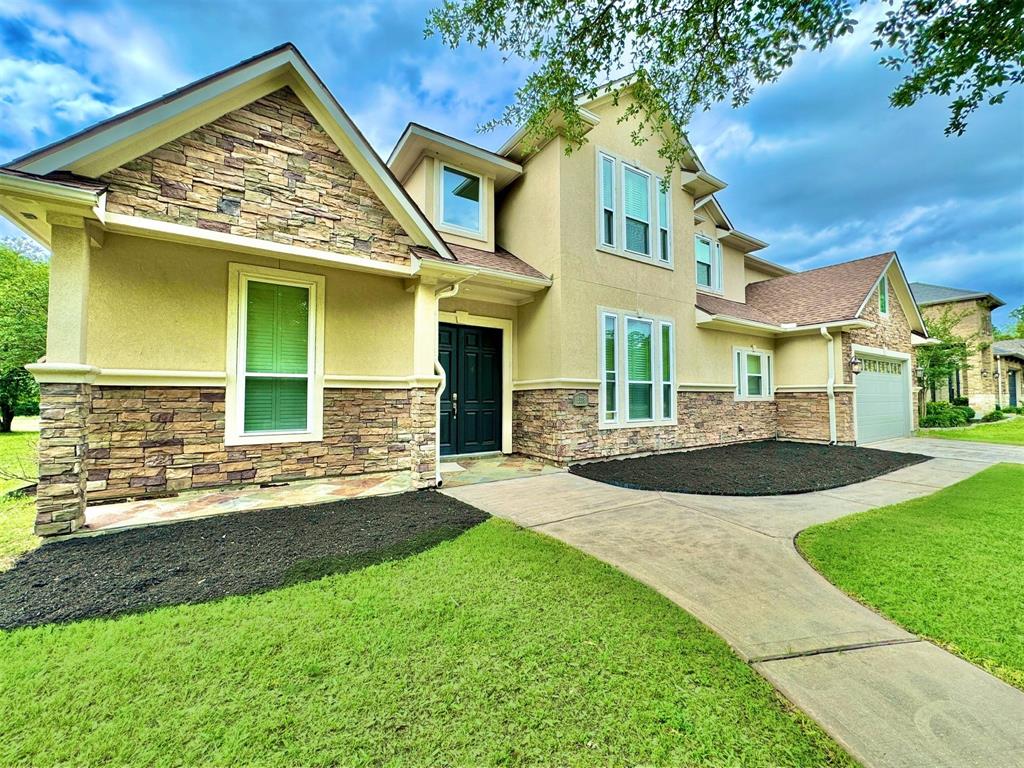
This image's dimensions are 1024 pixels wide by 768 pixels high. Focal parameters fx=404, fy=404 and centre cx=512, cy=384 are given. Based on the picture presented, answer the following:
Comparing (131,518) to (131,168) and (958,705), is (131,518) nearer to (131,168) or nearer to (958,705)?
(131,168)

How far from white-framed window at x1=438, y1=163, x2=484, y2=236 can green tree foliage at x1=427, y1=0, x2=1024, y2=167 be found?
3.58 metres

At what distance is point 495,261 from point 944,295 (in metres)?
32.7

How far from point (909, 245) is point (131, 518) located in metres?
59.3

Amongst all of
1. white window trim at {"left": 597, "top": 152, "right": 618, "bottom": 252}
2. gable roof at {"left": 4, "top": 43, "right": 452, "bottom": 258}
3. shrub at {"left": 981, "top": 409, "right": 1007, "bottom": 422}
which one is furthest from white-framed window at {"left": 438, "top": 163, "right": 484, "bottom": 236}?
shrub at {"left": 981, "top": 409, "right": 1007, "bottom": 422}

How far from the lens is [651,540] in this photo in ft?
13.5

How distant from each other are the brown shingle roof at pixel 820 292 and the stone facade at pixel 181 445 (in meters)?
11.6

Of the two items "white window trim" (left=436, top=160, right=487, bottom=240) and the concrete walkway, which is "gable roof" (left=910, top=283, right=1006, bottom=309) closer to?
"white window trim" (left=436, top=160, right=487, bottom=240)

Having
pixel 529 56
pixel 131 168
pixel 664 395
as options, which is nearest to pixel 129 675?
pixel 131 168

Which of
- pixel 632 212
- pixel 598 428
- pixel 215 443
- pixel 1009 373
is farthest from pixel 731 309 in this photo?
pixel 1009 373

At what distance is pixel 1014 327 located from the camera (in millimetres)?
43344

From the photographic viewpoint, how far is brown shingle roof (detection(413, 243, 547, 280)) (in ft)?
25.5

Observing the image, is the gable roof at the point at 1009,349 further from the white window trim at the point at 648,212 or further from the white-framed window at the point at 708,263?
the white window trim at the point at 648,212

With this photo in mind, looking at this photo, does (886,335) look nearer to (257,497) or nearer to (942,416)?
(942,416)

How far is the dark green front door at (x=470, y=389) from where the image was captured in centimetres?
843
